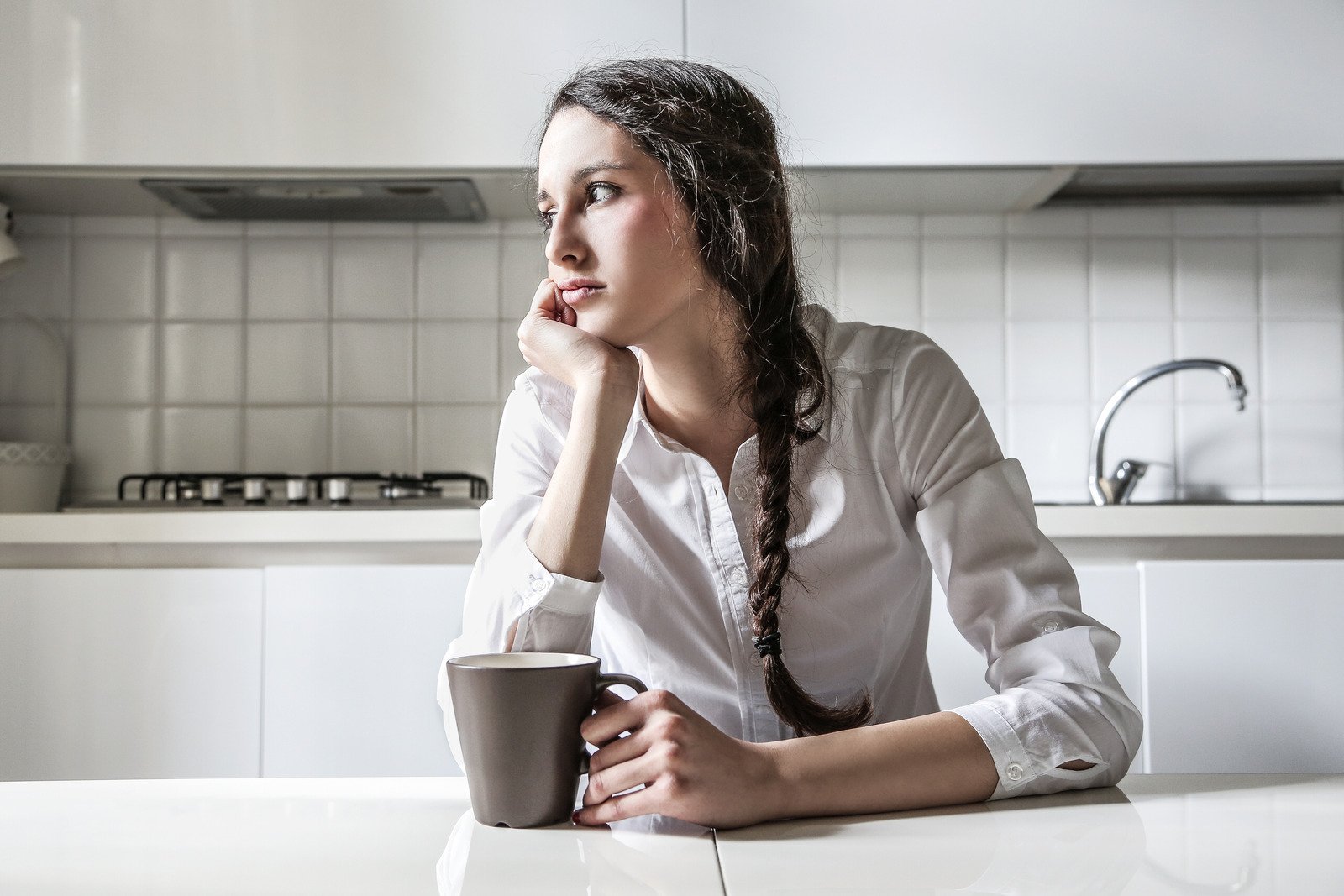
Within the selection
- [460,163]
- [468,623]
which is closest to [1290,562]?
[468,623]

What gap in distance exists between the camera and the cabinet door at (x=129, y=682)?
1.68m

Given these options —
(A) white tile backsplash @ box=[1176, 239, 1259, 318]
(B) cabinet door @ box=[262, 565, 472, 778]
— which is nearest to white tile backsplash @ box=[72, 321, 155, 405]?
(B) cabinet door @ box=[262, 565, 472, 778]

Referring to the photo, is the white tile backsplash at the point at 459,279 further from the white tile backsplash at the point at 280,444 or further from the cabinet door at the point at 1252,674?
the cabinet door at the point at 1252,674

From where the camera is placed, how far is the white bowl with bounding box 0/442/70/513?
1.95m

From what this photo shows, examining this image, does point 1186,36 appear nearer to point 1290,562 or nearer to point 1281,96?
point 1281,96

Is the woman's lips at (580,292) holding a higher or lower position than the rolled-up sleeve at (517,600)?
higher

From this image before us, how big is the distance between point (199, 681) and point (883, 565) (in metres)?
1.18

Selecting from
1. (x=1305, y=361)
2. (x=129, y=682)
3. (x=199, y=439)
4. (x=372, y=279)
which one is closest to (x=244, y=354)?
(x=199, y=439)

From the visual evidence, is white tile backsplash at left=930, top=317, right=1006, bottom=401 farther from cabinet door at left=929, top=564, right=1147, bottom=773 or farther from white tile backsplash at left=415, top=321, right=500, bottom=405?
white tile backsplash at left=415, top=321, right=500, bottom=405

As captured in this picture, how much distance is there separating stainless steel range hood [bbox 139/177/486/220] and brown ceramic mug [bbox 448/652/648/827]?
1552 millimetres

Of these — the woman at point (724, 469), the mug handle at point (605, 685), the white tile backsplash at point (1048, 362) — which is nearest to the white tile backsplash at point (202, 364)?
the woman at point (724, 469)

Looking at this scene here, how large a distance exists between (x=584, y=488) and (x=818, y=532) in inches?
9.4

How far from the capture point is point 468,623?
34.3 inches

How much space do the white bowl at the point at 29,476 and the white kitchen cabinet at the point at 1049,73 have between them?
1370 mm
